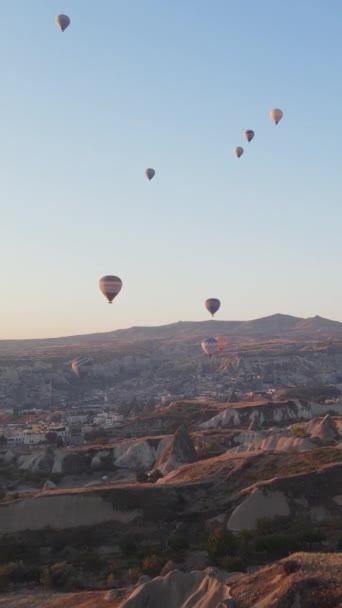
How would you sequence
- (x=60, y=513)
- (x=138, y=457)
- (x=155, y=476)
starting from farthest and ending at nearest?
(x=138, y=457)
(x=155, y=476)
(x=60, y=513)

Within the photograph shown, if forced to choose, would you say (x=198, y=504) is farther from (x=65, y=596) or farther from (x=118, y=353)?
(x=118, y=353)

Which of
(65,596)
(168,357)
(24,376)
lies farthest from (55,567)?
(168,357)

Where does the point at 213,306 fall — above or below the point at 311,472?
above

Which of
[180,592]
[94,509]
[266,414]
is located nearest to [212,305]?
[266,414]

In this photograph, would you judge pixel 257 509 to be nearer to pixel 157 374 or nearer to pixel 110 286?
pixel 110 286

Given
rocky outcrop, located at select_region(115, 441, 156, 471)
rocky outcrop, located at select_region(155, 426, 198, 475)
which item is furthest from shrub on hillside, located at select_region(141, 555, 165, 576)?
rocky outcrop, located at select_region(115, 441, 156, 471)

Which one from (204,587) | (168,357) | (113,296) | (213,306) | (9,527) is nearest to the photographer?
(204,587)

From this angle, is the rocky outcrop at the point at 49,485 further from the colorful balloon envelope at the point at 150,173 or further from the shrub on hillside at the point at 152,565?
the colorful balloon envelope at the point at 150,173
